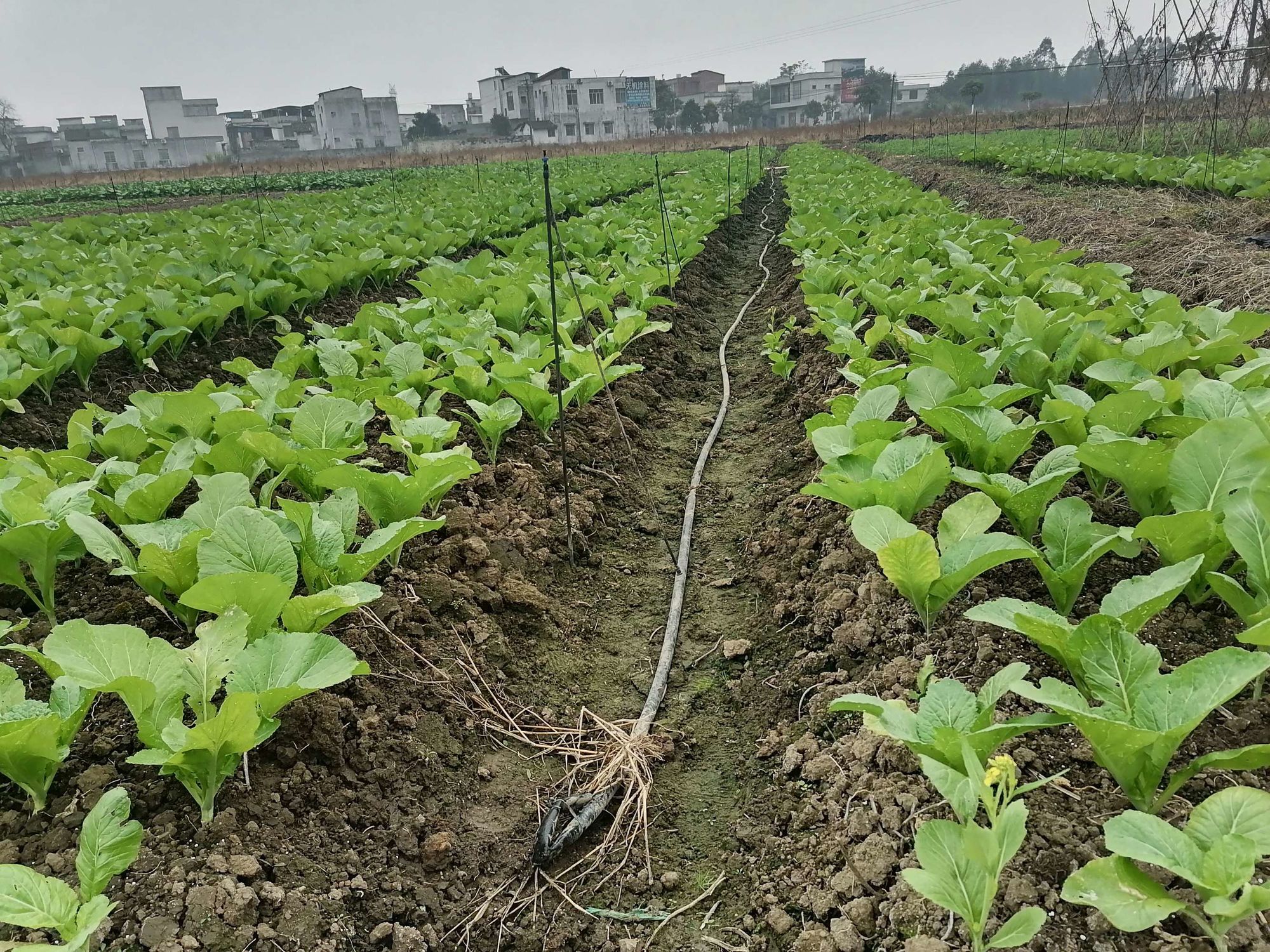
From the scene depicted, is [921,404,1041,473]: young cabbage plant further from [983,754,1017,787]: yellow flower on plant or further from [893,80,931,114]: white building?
[893,80,931,114]: white building

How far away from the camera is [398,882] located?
2176mm

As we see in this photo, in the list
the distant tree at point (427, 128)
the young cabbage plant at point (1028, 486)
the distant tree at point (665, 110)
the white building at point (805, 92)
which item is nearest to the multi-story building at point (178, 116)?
the distant tree at point (427, 128)

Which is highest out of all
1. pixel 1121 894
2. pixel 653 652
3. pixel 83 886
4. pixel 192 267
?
pixel 192 267

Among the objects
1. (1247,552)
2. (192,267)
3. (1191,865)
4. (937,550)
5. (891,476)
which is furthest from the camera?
(192,267)

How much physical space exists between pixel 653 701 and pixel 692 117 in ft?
271

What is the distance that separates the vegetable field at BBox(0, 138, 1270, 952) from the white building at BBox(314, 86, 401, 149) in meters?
78.0

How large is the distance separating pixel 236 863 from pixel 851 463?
2168 mm

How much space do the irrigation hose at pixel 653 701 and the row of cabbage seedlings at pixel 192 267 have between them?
392 centimetres

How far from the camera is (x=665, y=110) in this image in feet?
271

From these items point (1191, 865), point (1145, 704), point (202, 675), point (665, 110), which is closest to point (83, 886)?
point (202, 675)

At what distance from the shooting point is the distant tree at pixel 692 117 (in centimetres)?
7700

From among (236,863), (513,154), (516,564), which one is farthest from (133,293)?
(513,154)

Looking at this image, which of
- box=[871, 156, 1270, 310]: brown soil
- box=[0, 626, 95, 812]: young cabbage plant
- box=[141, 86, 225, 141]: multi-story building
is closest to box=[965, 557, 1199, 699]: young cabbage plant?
box=[0, 626, 95, 812]: young cabbage plant

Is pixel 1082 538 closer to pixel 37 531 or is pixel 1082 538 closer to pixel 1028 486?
pixel 1028 486
